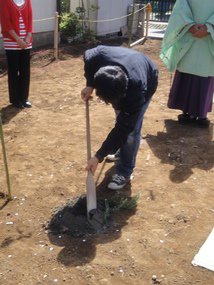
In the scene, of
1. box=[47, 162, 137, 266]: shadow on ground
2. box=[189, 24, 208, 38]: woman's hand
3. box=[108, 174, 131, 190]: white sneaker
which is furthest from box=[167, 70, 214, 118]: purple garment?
box=[47, 162, 137, 266]: shadow on ground

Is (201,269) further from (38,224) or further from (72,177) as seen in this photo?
(72,177)

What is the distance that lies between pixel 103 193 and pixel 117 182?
0.16m

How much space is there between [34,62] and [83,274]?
5.55m

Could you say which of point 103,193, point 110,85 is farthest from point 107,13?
point 110,85

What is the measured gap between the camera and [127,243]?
288 centimetres

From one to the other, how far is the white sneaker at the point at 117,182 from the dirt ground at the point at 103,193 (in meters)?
0.07

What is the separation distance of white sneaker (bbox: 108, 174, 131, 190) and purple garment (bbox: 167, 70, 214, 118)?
67.4 inches

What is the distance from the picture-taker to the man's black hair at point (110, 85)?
7.97 feet

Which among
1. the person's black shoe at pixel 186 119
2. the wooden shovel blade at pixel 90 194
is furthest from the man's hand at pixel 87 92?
the person's black shoe at pixel 186 119

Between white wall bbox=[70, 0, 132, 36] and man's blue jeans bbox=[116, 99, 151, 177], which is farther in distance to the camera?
white wall bbox=[70, 0, 132, 36]

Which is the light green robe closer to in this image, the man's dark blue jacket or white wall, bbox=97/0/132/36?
the man's dark blue jacket

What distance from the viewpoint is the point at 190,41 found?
14.9 ft

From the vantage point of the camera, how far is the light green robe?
4352mm

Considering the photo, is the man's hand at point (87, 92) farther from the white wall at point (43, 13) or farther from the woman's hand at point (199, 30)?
the white wall at point (43, 13)
